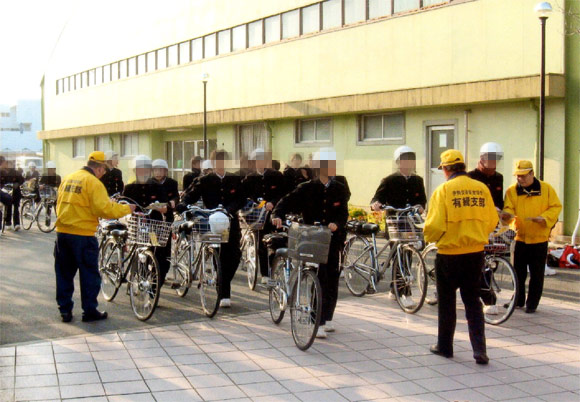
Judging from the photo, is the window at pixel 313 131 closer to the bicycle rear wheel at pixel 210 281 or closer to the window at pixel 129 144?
the bicycle rear wheel at pixel 210 281

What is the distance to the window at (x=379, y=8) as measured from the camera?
1872cm

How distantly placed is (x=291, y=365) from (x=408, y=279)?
8.72 feet

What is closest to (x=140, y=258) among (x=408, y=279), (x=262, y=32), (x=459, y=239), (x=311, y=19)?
(x=408, y=279)

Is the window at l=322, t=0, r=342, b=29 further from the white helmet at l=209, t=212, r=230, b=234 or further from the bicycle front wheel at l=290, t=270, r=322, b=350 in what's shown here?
the bicycle front wheel at l=290, t=270, r=322, b=350

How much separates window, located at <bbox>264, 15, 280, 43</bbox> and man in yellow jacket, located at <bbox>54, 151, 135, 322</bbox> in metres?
16.6

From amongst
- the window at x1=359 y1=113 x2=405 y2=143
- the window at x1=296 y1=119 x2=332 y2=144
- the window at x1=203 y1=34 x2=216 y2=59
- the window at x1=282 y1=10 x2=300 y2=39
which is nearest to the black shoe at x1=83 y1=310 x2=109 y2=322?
the window at x1=359 y1=113 x2=405 y2=143

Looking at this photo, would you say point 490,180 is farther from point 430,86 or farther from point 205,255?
point 430,86

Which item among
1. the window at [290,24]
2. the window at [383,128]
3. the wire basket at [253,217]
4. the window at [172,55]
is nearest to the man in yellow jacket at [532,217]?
the wire basket at [253,217]

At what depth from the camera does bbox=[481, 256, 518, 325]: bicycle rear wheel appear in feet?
24.4

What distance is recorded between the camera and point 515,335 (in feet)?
23.4

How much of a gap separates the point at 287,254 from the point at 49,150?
43623 millimetres

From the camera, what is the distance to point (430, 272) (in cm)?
829

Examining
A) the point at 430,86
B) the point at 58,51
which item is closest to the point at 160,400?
the point at 430,86

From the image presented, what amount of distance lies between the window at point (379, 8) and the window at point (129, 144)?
1842cm
